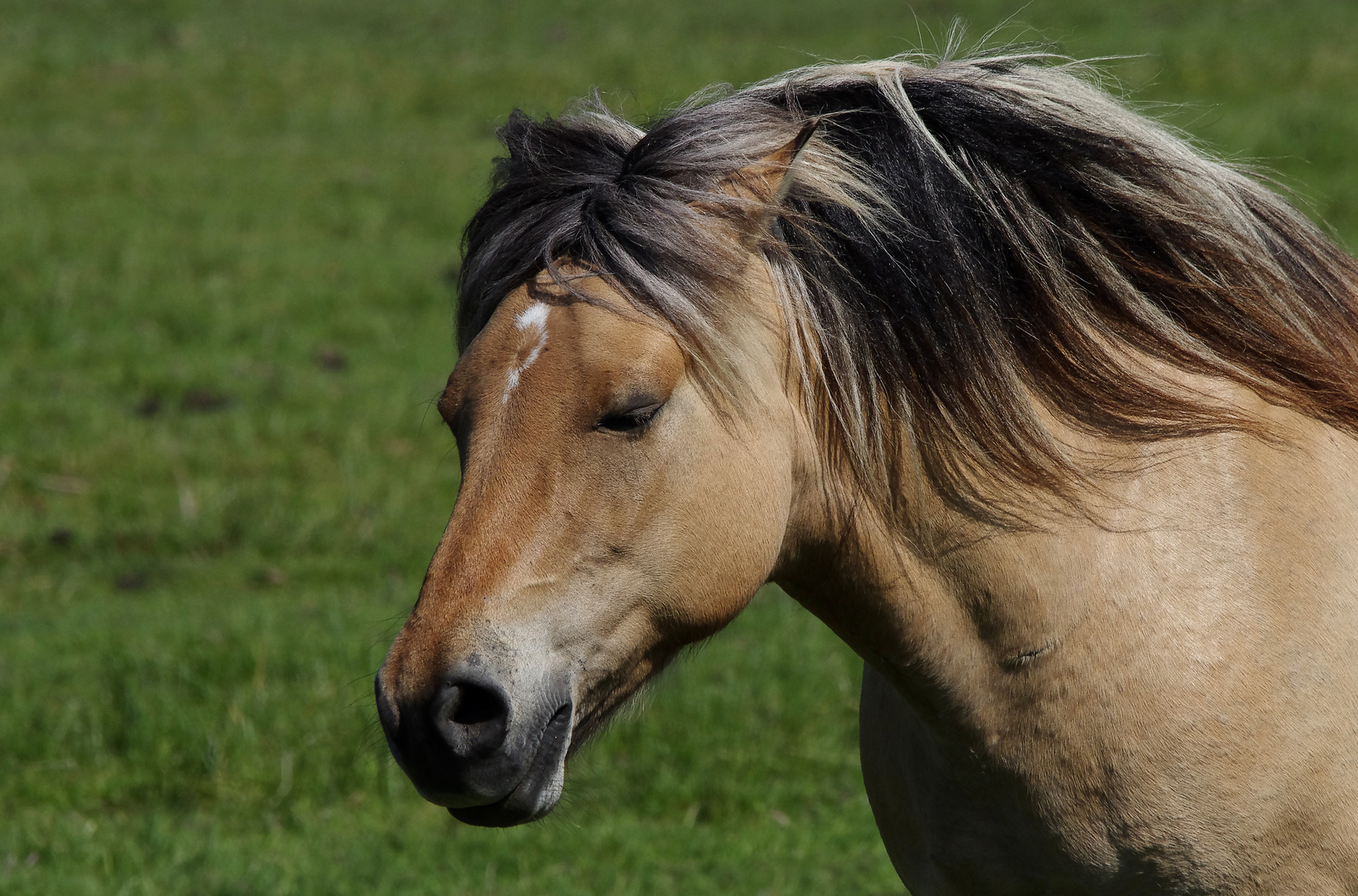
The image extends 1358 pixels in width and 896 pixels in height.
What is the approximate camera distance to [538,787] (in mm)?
1971

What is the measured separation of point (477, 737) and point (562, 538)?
1.03 feet

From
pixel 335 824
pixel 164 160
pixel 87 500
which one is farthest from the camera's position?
pixel 164 160

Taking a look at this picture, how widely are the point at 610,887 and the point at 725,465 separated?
7.52 feet

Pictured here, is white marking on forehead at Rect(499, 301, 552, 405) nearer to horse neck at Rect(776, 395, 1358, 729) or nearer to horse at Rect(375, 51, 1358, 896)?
horse at Rect(375, 51, 1358, 896)

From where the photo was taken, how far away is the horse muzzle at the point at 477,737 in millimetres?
1875

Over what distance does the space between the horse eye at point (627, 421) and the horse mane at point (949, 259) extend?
11 centimetres

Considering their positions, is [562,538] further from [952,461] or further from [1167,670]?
[1167,670]

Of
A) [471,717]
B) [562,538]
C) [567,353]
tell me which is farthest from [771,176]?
[471,717]

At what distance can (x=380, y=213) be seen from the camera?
10523 mm

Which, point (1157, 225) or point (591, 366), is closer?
point (591, 366)

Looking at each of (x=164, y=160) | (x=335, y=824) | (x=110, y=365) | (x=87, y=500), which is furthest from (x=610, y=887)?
(x=164, y=160)

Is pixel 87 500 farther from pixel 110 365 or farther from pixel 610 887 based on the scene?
pixel 610 887

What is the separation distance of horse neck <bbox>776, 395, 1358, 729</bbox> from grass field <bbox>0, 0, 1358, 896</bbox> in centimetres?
43

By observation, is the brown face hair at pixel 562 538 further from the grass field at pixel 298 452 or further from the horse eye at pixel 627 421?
the grass field at pixel 298 452
